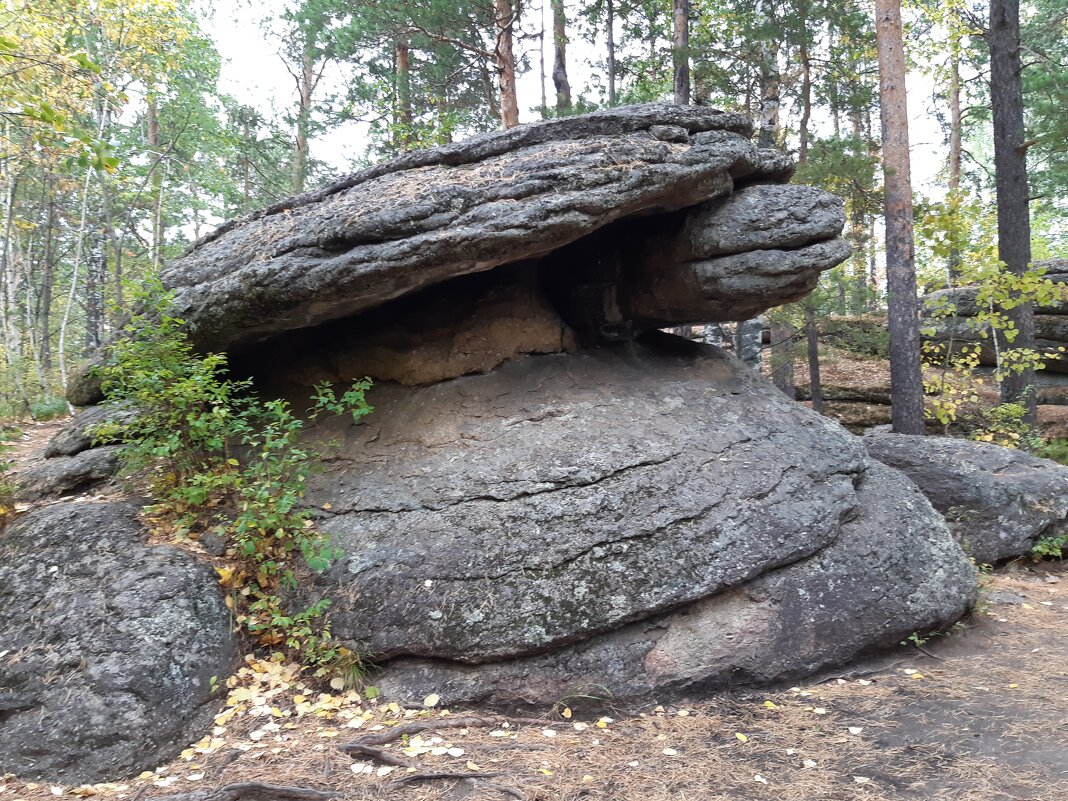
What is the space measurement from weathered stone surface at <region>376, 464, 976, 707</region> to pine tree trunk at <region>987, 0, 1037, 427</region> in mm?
6855

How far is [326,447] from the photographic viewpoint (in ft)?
18.6

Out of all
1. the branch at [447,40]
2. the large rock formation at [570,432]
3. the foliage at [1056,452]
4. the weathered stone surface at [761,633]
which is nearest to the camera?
the weathered stone surface at [761,633]

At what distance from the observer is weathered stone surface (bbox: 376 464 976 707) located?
4418mm

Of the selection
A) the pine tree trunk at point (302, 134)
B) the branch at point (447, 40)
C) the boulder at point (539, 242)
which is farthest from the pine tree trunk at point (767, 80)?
the pine tree trunk at point (302, 134)

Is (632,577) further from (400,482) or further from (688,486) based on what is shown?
(400,482)

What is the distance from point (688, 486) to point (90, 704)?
407cm

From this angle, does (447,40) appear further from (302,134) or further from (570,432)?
(570,432)

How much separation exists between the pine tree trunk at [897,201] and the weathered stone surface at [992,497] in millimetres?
2156

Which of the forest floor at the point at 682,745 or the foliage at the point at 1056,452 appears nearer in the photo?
the forest floor at the point at 682,745

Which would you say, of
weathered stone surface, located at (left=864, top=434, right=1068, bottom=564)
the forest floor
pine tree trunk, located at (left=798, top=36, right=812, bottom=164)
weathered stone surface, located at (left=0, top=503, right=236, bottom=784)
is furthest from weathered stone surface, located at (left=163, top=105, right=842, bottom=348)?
pine tree trunk, located at (left=798, top=36, right=812, bottom=164)

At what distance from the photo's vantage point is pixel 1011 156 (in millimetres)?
10312

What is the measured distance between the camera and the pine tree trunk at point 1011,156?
1030 centimetres

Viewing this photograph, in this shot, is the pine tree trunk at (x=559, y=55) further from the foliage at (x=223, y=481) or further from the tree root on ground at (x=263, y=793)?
the tree root on ground at (x=263, y=793)

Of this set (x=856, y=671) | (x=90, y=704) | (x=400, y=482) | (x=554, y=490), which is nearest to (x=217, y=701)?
(x=90, y=704)
